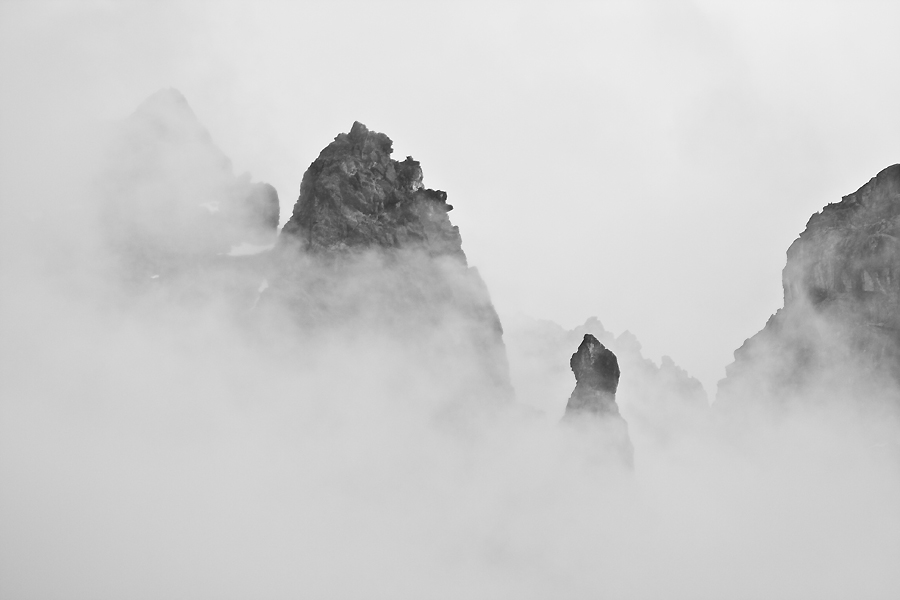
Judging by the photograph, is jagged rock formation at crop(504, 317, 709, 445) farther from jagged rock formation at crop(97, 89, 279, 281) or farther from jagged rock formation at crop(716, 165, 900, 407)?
jagged rock formation at crop(97, 89, 279, 281)

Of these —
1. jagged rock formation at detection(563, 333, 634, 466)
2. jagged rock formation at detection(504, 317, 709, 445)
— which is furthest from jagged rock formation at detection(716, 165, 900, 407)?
jagged rock formation at detection(563, 333, 634, 466)

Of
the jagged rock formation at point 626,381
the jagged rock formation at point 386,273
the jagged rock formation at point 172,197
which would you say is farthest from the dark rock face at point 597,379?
the jagged rock formation at point 172,197

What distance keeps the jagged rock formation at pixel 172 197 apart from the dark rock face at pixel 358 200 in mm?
23590

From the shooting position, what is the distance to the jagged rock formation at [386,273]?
120 metres

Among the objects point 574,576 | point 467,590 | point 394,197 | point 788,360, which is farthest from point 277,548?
point 788,360

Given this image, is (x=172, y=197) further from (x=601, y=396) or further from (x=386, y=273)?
(x=601, y=396)

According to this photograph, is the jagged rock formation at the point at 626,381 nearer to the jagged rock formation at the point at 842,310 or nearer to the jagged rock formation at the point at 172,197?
the jagged rock formation at the point at 842,310

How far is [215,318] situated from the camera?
129875 mm

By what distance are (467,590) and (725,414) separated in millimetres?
52437

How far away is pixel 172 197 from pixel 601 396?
8233cm

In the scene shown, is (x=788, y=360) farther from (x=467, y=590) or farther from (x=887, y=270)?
(x=467, y=590)

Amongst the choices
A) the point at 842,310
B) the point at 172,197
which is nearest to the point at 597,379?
the point at 842,310

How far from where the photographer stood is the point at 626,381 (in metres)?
162

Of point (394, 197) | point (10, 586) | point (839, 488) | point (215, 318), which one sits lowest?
point (10, 586)
